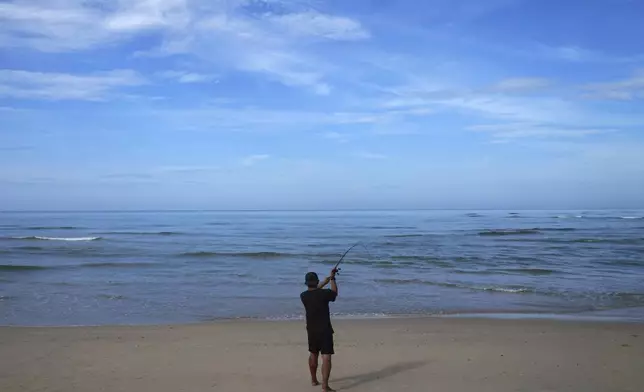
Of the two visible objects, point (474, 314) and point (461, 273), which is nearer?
point (474, 314)

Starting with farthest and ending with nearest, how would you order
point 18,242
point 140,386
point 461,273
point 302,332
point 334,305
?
point 18,242 < point 461,273 < point 334,305 < point 302,332 < point 140,386

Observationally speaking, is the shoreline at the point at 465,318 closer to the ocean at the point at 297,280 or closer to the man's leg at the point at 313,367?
the ocean at the point at 297,280

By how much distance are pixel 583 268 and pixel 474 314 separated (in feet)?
36.4

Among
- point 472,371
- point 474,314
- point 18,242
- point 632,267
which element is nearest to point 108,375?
point 472,371

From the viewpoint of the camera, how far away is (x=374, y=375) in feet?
23.9

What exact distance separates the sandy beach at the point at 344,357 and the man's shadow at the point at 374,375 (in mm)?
14

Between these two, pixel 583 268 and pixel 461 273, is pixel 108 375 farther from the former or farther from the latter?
pixel 583 268

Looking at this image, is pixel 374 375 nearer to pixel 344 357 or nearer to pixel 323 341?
pixel 344 357

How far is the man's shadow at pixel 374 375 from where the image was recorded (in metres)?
6.91

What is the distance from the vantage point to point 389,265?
22.2 m

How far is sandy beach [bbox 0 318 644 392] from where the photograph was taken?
6926 millimetres

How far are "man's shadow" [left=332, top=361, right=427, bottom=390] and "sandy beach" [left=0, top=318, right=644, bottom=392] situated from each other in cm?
1

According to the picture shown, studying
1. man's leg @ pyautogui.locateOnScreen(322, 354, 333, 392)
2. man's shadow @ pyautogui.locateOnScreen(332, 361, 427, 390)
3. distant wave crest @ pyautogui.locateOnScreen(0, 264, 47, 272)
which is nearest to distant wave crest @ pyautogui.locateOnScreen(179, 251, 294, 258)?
distant wave crest @ pyautogui.locateOnScreen(0, 264, 47, 272)

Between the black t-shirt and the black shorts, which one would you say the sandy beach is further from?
the black t-shirt
